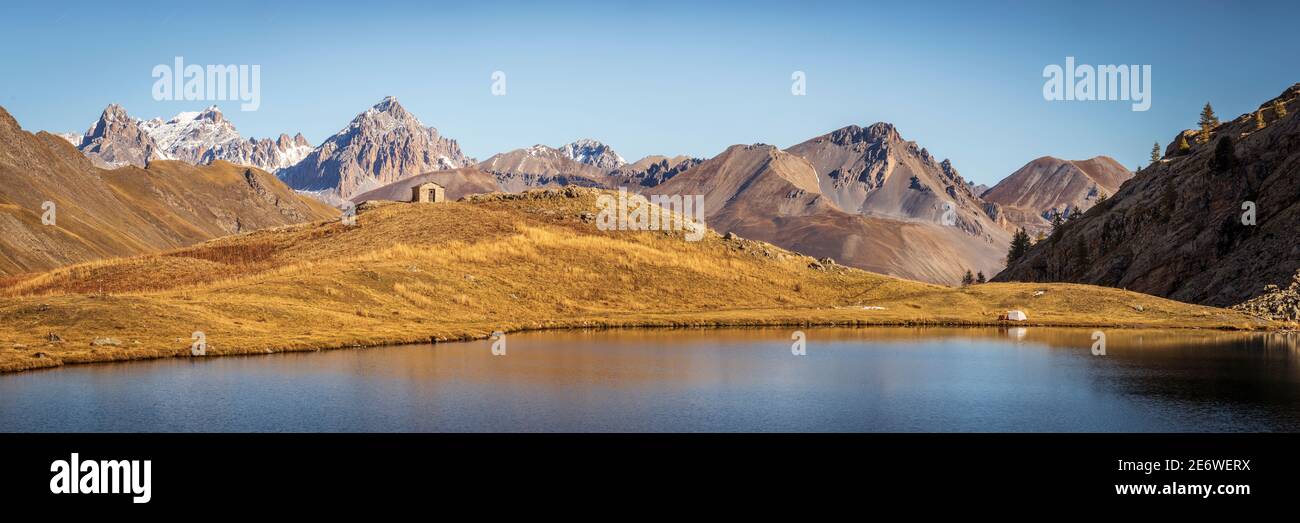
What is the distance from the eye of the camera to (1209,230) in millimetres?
152250

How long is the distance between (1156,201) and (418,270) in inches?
5249

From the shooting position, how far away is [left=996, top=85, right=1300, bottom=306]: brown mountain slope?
13175 cm

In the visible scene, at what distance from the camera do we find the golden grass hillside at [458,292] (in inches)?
2832

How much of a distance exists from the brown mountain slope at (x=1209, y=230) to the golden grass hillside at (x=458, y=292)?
18.2 meters

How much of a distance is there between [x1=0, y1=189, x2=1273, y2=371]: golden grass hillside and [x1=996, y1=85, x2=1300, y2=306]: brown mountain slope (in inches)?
718
